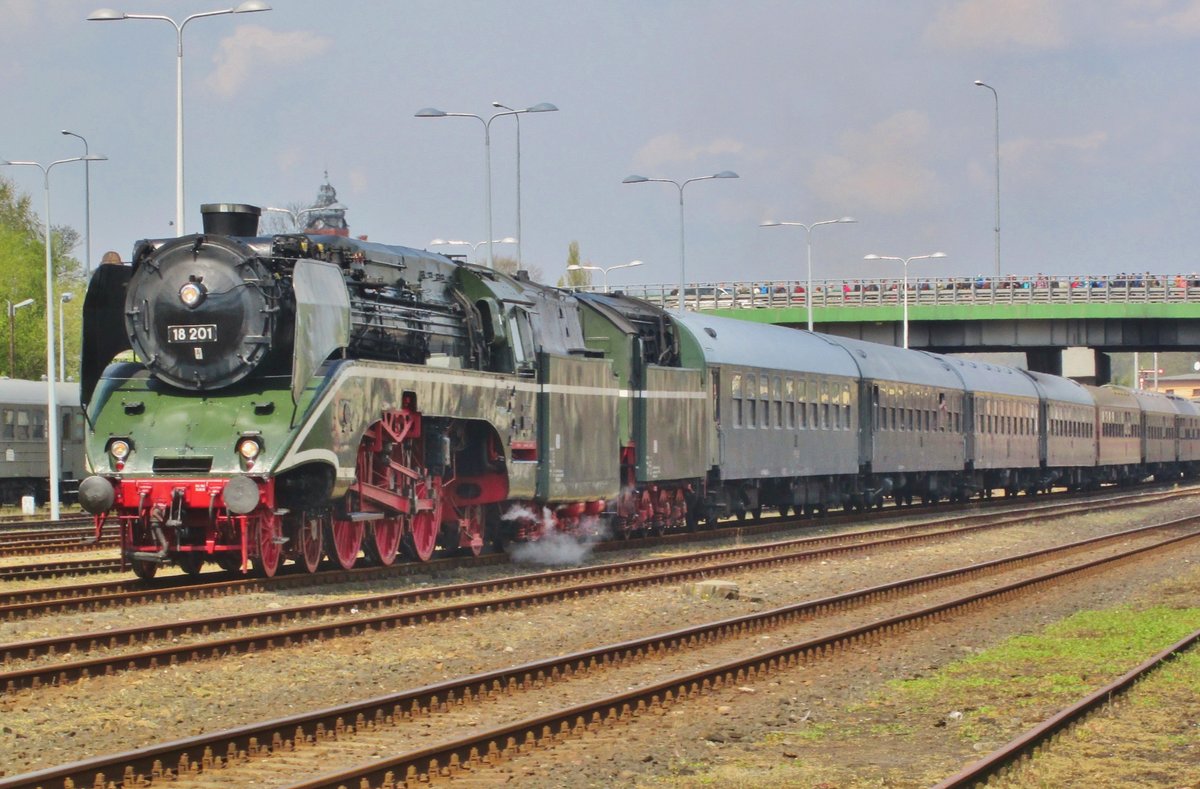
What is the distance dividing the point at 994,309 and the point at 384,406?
47.6 m

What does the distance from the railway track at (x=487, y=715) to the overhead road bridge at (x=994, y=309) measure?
46980 mm

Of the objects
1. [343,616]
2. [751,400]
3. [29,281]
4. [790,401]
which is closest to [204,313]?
[343,616]

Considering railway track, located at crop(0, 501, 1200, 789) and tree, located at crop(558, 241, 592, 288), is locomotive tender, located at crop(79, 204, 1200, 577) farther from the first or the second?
tree, located at crop(558, 241, 592, 288)

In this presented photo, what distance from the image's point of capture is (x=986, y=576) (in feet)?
71.8

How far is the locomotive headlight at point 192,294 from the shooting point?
662 inches

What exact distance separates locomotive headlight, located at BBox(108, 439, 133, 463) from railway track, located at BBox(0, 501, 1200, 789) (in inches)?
241

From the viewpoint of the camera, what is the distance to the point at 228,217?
1780cm

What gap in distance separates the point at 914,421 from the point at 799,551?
15401 mm

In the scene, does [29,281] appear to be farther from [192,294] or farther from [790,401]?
[192,294]

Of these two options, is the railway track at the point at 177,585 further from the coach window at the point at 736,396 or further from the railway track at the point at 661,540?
the coach window at the point at 736,396

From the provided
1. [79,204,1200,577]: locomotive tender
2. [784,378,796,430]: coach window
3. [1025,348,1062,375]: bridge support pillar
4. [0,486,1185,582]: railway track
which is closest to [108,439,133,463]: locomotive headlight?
[79,204,1200,577]: locomotive tender

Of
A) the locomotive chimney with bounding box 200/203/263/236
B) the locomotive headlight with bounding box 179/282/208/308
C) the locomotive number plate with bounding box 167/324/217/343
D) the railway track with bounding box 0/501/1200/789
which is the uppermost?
the locomotive chimney with bounding box 200/203/263/236

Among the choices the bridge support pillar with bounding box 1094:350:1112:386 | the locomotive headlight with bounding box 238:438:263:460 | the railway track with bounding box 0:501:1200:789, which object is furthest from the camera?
the bridge support pillar with bounding box 1094:350:1112:386

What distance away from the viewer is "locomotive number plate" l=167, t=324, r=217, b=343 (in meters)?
16.7
